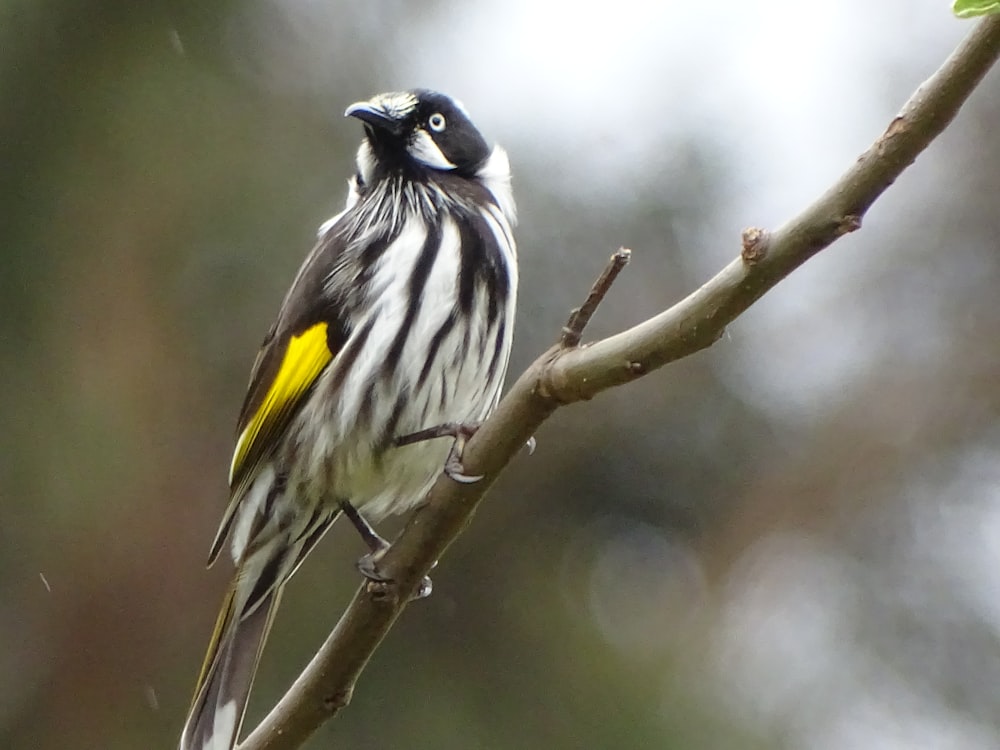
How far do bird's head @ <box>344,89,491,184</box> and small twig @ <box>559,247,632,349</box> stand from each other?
1.08 meters

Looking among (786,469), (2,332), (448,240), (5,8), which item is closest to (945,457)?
(786,469)

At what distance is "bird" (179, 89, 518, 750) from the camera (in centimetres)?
238

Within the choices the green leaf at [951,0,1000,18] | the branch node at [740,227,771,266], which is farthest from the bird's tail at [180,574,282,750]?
the green leaf at [951,0,1000,18]

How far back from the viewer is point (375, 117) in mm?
2676

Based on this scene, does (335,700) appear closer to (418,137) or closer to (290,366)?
(290,366)

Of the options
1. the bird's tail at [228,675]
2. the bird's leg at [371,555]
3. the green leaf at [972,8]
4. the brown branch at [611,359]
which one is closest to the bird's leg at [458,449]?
the brown branch at [611,359]

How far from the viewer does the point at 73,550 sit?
3807mm

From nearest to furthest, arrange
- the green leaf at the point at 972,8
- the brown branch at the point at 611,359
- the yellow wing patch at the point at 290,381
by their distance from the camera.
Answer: the green leaf at the point at 972,8, the brown branch at the point at 611,359, the yellow wing patch at the point at 290,381

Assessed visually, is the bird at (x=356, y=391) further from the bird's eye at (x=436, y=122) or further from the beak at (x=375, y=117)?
the bird's eye at (x=436, y=122)

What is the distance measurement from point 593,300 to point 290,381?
37.7 inches

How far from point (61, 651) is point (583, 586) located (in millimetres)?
1518

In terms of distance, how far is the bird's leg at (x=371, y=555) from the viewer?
6.56ft

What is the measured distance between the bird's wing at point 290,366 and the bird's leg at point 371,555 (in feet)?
0.62

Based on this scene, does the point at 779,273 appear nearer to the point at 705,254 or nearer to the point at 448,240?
the point at 448,240
